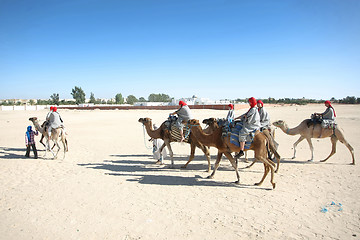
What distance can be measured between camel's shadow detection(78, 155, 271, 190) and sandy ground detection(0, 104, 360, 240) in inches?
1.3

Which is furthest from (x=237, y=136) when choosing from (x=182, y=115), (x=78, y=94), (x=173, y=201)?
(x=78, y=94)

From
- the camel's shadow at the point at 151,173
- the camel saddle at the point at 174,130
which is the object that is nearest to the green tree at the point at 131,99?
the camel's shadow at the point at 151,173

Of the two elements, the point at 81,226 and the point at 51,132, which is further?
the point at 51,132

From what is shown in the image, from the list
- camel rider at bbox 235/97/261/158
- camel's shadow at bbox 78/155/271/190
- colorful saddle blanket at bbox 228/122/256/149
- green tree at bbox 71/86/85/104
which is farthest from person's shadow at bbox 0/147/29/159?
green tree at bbox 71/86/85/104

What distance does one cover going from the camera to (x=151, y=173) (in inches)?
310

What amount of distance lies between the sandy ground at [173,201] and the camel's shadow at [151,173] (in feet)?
0.11

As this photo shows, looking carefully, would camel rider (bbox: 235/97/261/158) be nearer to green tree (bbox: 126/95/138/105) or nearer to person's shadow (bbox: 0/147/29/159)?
person's shadow (bbox: 0/147/29/159)

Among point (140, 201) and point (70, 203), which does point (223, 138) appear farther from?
point (70, 203)

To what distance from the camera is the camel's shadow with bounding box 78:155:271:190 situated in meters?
6.81

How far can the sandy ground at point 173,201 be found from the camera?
14.3 feet

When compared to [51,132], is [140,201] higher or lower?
lower

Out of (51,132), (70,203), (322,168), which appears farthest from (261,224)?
(51,132)

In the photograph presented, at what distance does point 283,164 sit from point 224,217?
5.24 metres

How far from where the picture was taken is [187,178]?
7.27 m
